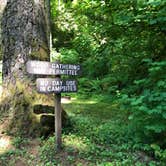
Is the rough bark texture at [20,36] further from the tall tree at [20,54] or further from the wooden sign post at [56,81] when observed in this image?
the wooden sign post at [56,81]

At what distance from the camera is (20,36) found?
5.52 meters

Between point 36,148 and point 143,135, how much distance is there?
179 cm

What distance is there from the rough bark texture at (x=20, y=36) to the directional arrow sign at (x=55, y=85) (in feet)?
2.88

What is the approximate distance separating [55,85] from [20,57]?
1.05m

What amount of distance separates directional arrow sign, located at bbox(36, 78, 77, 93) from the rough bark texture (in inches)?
34.6

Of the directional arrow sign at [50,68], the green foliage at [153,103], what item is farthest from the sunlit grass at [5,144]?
the green foliage at [153,103]

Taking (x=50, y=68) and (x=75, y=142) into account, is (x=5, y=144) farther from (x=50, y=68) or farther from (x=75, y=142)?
(x=50, y=68)

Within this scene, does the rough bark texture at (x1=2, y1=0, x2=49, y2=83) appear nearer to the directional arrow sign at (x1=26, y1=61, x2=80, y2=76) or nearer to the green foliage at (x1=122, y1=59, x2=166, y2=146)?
the directional arrow sign at (x1=26, y1=61, x2=80, y2=76)

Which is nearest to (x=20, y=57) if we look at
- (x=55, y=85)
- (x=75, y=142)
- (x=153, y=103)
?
(x=55, y=85)

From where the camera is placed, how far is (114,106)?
8.95 meters

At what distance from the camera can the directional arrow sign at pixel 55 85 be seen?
468cm

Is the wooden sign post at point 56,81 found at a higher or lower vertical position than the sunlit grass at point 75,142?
higher

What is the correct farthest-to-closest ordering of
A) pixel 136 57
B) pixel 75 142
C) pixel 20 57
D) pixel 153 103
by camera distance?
pixel 136 57, pixel 20 57, pixel 75 142, pixel 153 103

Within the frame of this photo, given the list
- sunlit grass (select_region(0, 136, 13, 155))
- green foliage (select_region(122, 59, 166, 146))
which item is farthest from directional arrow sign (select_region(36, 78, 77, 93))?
sunlit grass (select_region(0, 136, 13, 155))
